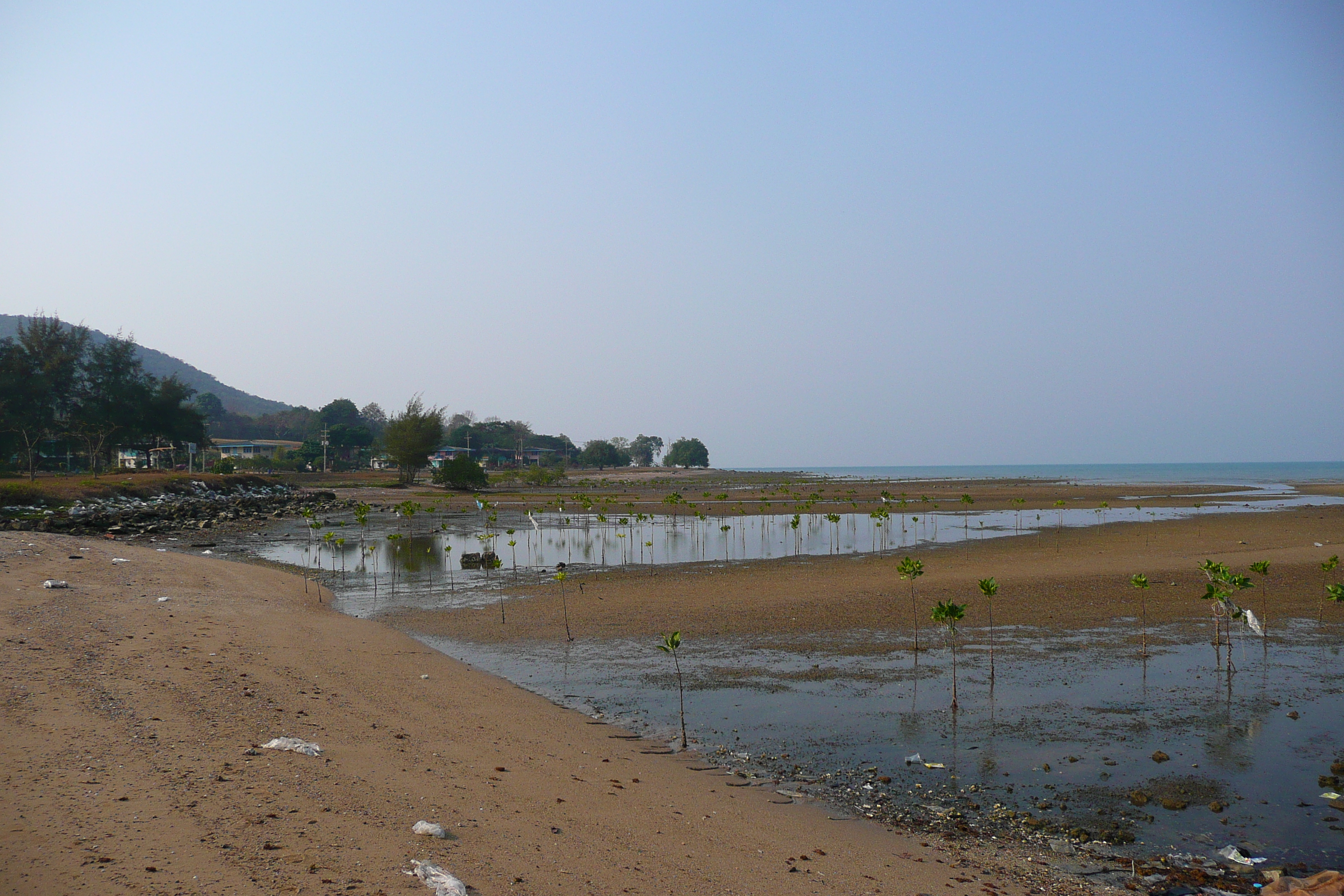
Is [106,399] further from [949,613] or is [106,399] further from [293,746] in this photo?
[949,613]

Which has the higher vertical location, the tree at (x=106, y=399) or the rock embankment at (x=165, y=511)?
the tree at (x=106, y=399)

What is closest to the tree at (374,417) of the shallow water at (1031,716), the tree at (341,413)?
the tree at (341,413)

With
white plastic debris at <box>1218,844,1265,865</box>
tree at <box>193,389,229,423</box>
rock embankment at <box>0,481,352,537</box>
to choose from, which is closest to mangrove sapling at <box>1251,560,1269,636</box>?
white plastic debris at <box>1218,844,1265,865</box>

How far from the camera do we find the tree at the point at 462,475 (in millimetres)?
78312

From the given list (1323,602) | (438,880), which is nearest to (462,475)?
(1323,602)

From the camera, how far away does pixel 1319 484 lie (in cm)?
8831

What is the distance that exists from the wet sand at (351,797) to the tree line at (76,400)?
57.1m

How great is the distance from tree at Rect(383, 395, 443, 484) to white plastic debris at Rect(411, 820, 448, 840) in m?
80.5

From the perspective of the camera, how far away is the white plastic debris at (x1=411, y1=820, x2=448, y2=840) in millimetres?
5676

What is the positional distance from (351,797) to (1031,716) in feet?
30.5

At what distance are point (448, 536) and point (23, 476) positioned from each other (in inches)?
1448

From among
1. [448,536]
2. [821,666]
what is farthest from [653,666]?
[448,536]

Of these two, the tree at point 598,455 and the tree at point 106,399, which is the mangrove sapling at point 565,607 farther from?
the tree at point 598,455

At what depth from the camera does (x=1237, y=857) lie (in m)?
6.70
